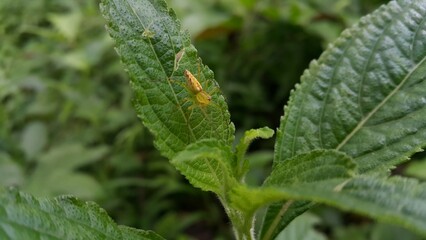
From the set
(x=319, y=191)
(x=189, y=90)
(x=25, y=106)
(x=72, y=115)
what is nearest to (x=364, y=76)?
(x=189, y=90)

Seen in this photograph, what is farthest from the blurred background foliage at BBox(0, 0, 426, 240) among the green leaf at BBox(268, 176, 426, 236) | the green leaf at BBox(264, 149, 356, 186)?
the green leaf at BBox(268, 176, 426, 236)

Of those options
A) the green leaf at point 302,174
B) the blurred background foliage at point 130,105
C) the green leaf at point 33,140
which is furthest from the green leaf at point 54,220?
the green leaf at point 33,140

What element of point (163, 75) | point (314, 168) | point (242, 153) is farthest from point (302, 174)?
point (163, 75)

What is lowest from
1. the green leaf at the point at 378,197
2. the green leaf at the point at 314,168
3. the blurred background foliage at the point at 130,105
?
the green leaf at the point at 378,197

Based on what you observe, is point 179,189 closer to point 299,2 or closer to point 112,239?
point 299,2

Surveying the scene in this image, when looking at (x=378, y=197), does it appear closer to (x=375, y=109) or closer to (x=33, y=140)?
(x=375, y=109)

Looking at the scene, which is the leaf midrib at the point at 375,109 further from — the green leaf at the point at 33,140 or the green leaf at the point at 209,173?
the green leaf at the point at 33,140

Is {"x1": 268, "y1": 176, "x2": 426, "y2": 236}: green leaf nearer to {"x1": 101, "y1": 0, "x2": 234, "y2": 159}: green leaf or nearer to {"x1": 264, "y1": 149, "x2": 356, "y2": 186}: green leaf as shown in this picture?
{"x1": 264, "y1": 149, "x2": 356, "y2": 186}: green leaf
